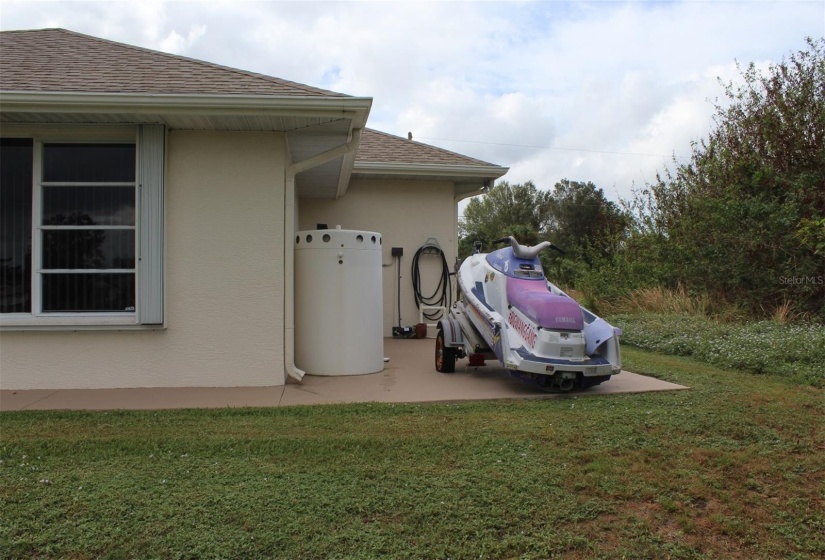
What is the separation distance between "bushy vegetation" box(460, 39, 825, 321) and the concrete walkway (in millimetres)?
5838

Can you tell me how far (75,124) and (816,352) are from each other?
8.75 metres

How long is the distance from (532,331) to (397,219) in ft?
19.5

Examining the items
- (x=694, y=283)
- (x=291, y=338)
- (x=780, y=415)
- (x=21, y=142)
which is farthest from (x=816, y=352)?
(x=21, y=142)

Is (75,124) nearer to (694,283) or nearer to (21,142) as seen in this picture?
(21,142)

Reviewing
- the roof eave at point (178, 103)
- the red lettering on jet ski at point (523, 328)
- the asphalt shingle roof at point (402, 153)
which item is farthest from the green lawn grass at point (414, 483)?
the asphalt shingle roof at point (402, 153)

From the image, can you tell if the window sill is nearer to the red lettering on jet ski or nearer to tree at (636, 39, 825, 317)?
the red lettering on jet ski

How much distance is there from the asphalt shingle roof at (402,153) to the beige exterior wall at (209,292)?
4366 millimetres

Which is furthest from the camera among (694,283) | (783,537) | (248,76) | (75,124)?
(694,283)

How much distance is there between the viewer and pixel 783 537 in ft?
→ 10.8

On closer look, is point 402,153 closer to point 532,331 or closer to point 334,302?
point 334,302

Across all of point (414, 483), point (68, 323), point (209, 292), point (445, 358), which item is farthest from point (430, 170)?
point (414, 483)

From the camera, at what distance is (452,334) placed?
7559 mm

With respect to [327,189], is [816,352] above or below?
below

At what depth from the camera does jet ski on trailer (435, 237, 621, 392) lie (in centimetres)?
620
